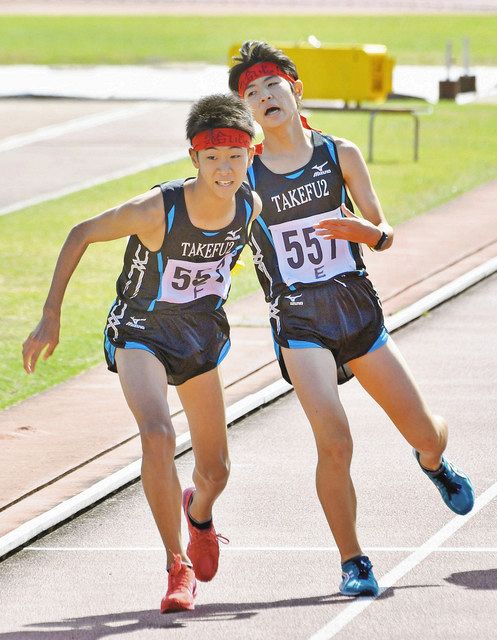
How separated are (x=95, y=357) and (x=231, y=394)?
1.87m

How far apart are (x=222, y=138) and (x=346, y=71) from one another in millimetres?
24313

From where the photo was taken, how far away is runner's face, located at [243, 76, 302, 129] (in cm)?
793

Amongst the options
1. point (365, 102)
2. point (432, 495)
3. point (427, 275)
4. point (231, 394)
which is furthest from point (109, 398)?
point (365, 102)

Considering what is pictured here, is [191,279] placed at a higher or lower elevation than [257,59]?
lower

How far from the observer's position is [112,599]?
7.68m

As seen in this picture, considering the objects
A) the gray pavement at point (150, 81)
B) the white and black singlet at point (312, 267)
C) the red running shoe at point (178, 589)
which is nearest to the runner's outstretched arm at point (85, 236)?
the white and black singlet at point (312, 267)

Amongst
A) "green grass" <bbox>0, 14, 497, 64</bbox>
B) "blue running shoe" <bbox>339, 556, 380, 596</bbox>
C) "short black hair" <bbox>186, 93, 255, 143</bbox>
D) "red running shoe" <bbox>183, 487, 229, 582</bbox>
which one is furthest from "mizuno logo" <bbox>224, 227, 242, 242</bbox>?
"green grass" <bbox>0, 14, 497, 64</bbox>

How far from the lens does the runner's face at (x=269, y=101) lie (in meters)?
7.93

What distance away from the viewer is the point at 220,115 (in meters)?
7.54

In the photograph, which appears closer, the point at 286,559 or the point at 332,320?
the point at 332,320

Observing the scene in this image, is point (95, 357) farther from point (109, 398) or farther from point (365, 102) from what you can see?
point (365, 102)

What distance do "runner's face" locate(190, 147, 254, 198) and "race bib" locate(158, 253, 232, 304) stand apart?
36cm

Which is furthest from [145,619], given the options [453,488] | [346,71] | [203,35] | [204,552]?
[203,35]

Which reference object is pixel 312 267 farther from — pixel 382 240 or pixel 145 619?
pixel 145 619
